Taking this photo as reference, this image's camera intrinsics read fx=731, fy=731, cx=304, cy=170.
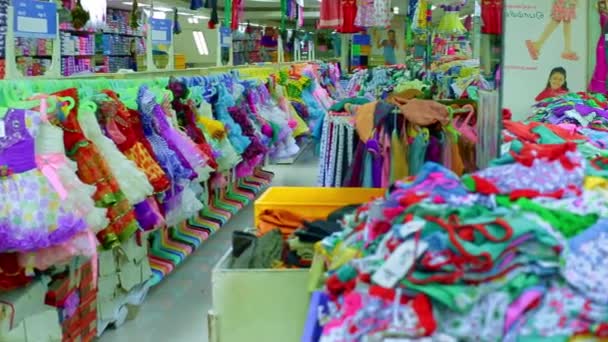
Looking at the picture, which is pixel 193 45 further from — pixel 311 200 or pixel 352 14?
pixel 311 200

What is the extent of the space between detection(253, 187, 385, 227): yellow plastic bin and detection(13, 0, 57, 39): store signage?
5.84 feet

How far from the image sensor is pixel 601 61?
571 centimetres

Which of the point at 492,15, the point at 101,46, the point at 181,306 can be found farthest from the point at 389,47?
the point at 492,15

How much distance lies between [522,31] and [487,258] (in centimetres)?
468

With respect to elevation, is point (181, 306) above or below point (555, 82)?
below

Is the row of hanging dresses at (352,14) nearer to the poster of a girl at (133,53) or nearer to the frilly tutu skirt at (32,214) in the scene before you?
the poster of a girl at (133,53)

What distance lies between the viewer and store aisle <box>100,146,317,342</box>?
4.29m

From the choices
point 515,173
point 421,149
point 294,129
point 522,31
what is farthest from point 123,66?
point 515,173

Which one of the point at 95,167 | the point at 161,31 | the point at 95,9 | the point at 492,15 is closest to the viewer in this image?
the point at 492,15

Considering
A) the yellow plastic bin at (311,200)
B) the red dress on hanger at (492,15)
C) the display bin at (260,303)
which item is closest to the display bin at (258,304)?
the display bin at (260,303)

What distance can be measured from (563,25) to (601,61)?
41cm

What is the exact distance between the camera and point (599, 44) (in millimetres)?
5711

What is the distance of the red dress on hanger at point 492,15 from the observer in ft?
7.52

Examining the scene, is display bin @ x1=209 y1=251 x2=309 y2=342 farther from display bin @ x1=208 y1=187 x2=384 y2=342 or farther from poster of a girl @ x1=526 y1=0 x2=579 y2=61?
poster of a girl @ x1=526 y1=0 x2=579 y2=61
